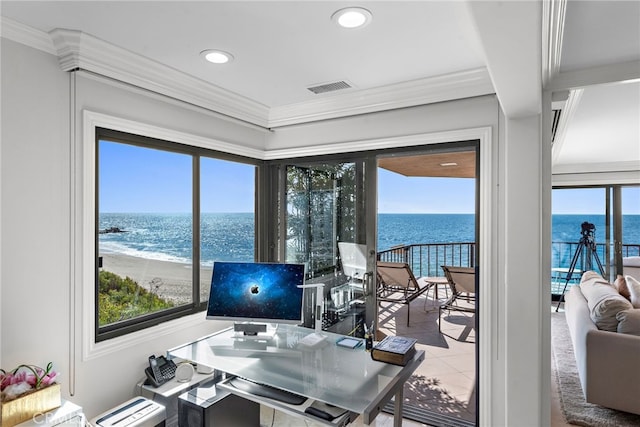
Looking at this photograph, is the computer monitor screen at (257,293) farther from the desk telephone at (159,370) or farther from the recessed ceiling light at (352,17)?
the recessed ceiling light at (352,17)

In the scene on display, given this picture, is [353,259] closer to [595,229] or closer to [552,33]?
[552,33]

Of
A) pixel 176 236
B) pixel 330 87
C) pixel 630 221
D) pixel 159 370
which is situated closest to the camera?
pixel 159 370

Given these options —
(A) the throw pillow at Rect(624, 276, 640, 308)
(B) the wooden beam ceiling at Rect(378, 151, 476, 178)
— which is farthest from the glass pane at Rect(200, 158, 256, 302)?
(A) the throw pillow at Rect(624, 276, 640, 308)

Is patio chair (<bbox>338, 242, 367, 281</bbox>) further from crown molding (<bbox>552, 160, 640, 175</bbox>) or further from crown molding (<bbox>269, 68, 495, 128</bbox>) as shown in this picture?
crown molding (<bbox>552, 160, 640, 175</bbox>)

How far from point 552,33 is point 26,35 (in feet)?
8.12

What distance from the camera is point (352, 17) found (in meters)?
1.70

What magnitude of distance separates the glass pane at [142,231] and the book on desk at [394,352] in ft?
5.01

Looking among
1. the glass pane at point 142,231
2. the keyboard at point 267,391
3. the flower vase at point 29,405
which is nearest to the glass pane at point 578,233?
the keyboard at point 267,391

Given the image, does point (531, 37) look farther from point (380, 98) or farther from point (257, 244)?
point (257, 244)

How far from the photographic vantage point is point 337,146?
3.04m

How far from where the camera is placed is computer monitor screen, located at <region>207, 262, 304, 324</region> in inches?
94.0

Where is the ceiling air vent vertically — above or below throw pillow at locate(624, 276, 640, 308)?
above

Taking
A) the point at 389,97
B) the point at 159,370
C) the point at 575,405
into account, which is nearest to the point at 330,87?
the point at 389,97

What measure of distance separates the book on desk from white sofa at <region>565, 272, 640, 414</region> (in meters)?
1.65
